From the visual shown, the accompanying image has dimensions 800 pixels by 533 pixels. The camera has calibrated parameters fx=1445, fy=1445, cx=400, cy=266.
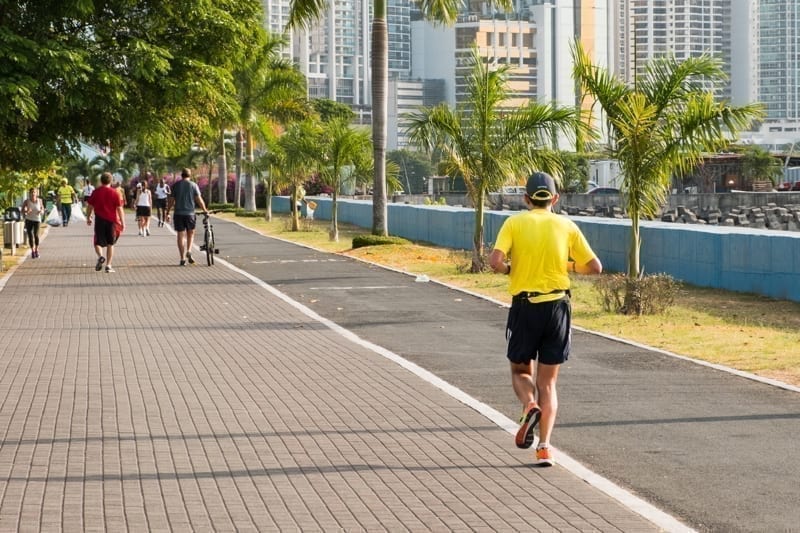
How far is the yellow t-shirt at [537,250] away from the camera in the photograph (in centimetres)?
804

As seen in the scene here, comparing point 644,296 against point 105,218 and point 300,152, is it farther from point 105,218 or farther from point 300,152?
point 300,152

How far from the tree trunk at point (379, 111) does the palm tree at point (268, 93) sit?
27.3 metres

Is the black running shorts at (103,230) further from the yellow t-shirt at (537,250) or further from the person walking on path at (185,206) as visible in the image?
the yellow t-shirt at (537,250)

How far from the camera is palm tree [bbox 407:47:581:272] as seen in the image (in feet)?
80.2

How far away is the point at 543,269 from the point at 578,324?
26.7 ft

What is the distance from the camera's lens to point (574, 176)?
101 meters

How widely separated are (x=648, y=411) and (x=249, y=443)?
9.24 feet

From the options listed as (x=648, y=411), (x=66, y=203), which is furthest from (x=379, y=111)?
(x=648, y=411)

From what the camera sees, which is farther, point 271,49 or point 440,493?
point 271,49

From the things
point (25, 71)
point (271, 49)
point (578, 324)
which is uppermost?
point (271, 49)

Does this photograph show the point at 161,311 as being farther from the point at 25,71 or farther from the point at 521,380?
the point at 521,380

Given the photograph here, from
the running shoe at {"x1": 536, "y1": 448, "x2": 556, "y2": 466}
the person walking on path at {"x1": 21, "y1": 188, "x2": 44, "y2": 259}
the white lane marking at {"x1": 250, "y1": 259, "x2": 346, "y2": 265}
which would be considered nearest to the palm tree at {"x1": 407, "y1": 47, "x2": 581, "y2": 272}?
the white lane marking at {"x1": 250, "y1": 259, "x2": 346, "y2": 265}

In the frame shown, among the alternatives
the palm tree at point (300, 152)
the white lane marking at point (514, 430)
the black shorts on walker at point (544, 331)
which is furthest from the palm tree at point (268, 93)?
the black shorts on walker at point (544, 331)

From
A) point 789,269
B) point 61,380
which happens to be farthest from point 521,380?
point 789,269
